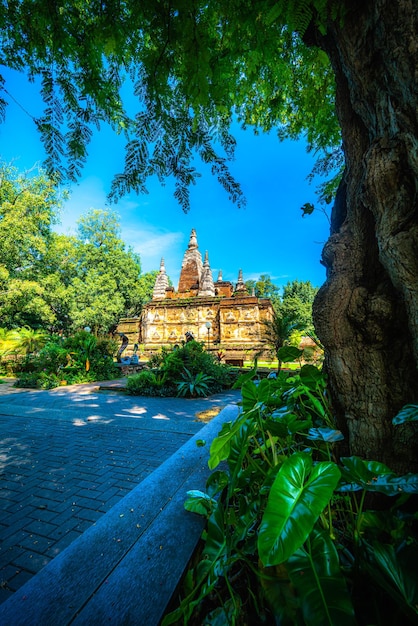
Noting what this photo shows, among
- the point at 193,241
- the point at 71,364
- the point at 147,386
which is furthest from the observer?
the point at 193,241

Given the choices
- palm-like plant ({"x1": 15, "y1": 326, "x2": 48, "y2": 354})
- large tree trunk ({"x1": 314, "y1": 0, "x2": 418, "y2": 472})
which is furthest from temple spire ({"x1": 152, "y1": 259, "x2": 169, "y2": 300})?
large tree trunk ({"x1": 314, "y1": 0, "x2": 418, "y2": 472})

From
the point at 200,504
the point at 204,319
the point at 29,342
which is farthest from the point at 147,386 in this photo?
the point at 204,319

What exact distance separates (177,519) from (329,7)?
9.47 ft

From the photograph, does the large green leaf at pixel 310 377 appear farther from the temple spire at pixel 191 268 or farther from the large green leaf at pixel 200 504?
the temple spire at pixel 191 268

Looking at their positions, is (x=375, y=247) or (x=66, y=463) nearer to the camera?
(x=375, y=247)

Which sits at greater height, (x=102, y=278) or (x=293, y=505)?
(x=102, y=278)

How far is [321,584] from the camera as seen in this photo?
678 millimetres

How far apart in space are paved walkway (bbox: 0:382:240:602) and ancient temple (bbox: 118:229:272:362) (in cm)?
1334

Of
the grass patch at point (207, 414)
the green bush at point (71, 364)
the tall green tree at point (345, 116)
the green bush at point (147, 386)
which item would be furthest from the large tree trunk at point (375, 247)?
the green bush at point (71, 364)

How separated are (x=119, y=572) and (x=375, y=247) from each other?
2041 mm

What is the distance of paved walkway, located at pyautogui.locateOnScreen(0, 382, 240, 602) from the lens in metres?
1.95

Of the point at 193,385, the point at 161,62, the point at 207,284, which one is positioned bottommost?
the point at 193,385

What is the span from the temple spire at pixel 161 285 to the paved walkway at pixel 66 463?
2126cm

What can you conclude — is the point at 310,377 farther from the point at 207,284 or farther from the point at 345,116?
the point at 207,284
